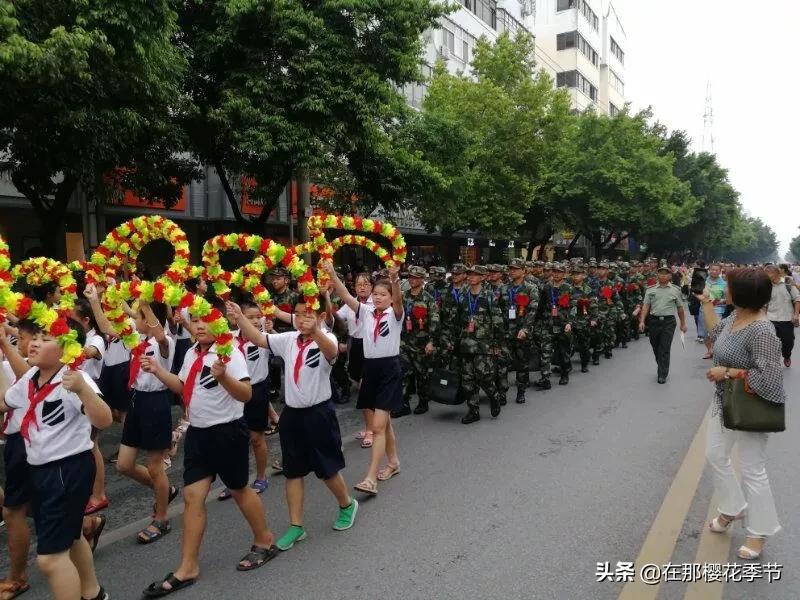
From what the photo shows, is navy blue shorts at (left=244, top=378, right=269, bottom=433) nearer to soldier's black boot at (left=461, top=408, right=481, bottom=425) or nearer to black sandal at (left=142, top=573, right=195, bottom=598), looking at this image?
black sandal at (left=142, top=573, right=195, bottom=598)

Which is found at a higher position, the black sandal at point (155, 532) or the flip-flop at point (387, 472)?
the flip-flop at point (387, 472)

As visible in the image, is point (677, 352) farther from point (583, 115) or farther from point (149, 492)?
point (583, 115)

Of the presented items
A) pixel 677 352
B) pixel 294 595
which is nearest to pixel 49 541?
pixel 294 595

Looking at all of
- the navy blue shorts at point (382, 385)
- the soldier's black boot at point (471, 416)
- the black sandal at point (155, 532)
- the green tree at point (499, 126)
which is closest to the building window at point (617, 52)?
the green tree at point (499, 126)

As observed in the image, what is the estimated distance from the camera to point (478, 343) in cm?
808

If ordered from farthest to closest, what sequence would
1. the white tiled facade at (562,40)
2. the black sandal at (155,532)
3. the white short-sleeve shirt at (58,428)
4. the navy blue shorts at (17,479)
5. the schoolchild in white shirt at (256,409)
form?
the white tiled facade at (562,40), the schoolchild in white shirt at (256,409), the black sandal at (155,532), the navy blue shorts at (17,479), the white short-sleeve shirt at (58,428)

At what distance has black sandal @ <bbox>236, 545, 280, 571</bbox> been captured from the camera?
4.15 metres

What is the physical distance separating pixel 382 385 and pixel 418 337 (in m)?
2.77

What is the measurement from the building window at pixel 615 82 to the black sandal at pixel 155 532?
62.9 meters

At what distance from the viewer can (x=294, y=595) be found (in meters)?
3.81

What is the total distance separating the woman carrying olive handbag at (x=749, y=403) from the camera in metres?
4.14

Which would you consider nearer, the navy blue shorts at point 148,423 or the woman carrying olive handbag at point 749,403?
the woman carrying olive handbag at point 749,403

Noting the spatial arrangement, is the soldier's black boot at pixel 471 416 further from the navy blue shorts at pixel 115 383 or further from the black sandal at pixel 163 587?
the black sandal at pixel 163 587

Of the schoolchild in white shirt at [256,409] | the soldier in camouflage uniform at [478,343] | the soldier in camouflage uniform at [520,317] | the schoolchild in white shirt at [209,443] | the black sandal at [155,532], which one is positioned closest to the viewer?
the schoolchild in white shirt at [209,443]
